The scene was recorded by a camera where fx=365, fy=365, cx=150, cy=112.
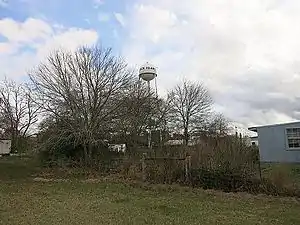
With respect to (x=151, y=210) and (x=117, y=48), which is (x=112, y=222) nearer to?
(x=151, y=210)

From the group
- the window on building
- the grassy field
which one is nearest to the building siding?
the window on building

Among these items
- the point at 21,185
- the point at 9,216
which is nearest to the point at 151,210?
the point at 9,216

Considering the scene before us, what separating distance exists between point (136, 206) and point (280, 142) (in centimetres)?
1559

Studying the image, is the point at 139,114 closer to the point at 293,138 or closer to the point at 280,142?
the point at 280,142

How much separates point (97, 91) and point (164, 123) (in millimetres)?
9467

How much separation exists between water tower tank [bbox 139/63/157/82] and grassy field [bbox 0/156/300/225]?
58.2 feet

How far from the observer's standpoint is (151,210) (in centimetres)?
891

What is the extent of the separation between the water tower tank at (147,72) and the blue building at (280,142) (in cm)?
1055

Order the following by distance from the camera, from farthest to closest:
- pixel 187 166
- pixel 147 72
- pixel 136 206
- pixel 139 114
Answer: pixel 147 72, pixel 139 114, pixel 187 166, pixel 136 206

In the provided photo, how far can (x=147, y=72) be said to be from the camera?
3106 centimetres

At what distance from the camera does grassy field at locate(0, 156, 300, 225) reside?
7.92 meters

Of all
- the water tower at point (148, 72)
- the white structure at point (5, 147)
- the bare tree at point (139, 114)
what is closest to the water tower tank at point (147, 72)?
the water tower at point (148, 72)

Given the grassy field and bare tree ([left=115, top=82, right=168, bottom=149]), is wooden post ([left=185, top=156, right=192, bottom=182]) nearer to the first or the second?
the grassy field

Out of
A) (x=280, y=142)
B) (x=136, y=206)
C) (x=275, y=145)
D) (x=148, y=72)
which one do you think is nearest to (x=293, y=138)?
(x=280, y=142)
